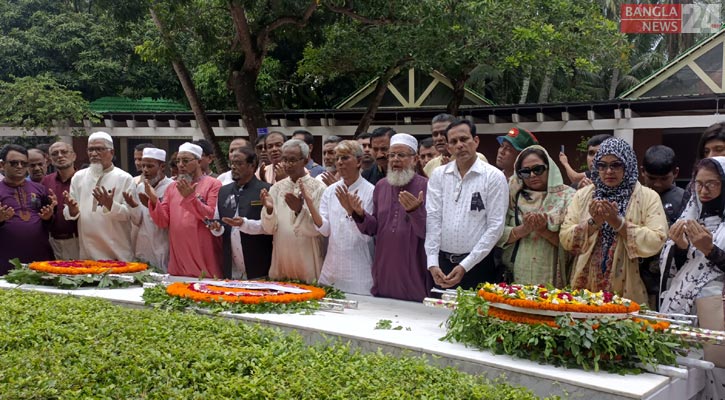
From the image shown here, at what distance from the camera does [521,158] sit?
16.3 feet

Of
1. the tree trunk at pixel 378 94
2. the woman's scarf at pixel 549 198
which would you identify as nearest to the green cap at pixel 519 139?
the woman's scarf at pixel 549 198

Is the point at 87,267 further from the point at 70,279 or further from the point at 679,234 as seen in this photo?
the point at 679,234

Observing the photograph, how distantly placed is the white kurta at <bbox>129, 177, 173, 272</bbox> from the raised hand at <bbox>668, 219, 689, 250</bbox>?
15.2 feet

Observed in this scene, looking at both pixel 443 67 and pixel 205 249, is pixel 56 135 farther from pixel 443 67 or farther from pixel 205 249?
pixel 205 249

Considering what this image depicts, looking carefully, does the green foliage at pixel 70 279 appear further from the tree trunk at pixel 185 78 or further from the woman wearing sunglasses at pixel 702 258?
the tree trunk at pixel 185 78

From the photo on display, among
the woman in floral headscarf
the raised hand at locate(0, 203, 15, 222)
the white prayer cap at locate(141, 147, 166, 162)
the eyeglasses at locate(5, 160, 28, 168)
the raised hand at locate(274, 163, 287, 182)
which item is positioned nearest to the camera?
the woman in floral headscarf

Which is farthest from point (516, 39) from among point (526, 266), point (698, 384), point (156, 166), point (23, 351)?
point (23, 351)

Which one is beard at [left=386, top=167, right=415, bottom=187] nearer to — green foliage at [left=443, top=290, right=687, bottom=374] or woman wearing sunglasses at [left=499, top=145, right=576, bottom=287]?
woman wearing sunglasses at [left=499, top=145, right=576, bottom=287]

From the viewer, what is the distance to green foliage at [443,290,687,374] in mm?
3584

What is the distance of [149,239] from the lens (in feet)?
23.1

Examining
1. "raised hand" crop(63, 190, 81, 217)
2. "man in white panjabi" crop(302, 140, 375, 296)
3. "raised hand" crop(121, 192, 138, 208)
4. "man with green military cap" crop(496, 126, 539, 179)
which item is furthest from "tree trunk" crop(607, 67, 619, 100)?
"raised hand" crop(63, 190, 81, 217)

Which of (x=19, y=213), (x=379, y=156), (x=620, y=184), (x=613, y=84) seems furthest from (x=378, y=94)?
(x=613, y=84)

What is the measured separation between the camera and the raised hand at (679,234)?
4082mm

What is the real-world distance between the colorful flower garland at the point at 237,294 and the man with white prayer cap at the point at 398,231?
20.7 inches
